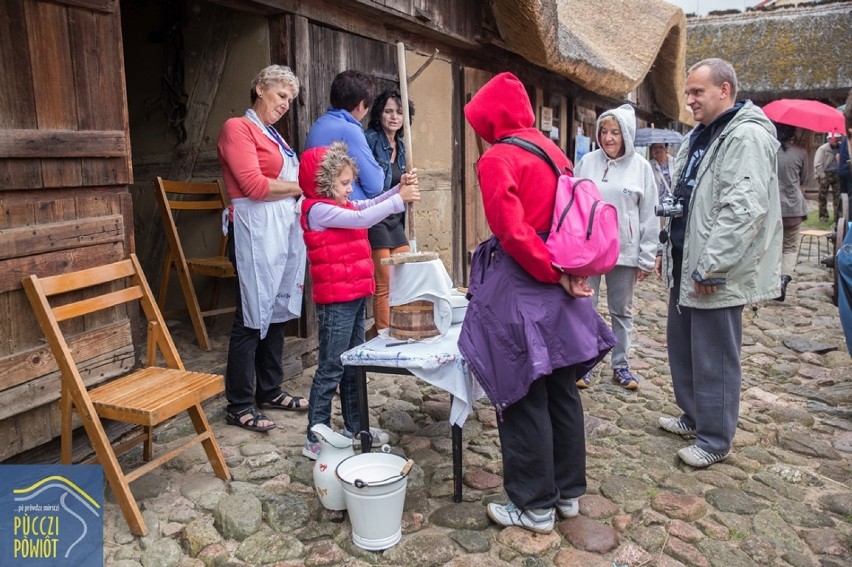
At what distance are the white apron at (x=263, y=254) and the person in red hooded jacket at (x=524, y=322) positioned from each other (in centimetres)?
130

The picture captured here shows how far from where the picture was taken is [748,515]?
9.05 feet

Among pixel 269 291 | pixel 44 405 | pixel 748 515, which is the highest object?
pixel 269 291

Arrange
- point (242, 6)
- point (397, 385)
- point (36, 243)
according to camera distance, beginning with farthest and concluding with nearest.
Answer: point (397, 385) → point (242, 6) → point (36, 243)

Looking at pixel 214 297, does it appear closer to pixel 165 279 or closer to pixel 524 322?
pixel 165 279

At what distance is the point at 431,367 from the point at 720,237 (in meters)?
1.42

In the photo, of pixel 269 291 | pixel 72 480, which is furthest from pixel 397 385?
pixel 72 480

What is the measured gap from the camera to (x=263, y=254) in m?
3.43

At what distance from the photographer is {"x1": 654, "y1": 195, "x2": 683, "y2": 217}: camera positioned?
10.5 feet

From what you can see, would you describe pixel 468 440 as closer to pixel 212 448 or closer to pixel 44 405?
pixel 212 448

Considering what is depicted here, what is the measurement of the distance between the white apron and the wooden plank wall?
0.58m

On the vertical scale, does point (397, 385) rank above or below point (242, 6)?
below

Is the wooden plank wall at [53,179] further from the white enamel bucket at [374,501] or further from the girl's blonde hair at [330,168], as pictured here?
the white enamel bucket at [374,501]

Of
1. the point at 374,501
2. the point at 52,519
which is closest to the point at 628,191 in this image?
the point at 374,501

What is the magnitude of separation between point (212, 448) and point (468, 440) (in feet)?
4.27
